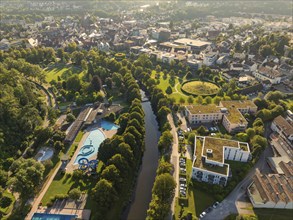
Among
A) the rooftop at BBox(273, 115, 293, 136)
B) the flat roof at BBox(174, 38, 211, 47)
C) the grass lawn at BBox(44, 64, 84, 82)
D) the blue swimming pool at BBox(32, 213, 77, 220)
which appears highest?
the blue swimming pool at BBox(32, 213, 77, 220)

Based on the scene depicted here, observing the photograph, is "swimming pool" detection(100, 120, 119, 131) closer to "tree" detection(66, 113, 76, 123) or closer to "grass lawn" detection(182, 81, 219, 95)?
"tree" detection(66, 113, 76, 123)

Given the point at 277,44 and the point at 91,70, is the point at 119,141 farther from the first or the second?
the point at 277,44

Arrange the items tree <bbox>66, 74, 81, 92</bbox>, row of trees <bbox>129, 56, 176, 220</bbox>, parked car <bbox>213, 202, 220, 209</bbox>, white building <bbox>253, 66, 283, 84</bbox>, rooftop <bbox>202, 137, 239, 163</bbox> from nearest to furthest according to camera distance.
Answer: row of trees <bbox>129, 56, 176, 220</bbox> < parked car <bbox>213, 202, 220, 209</bbox> < rooftop <bbox>202, 137, 239, 163</bbox> < tree <bbox>66, 74, 81, 92</bbox> < white building <bbox>253, 66, 283, 84</bbox>

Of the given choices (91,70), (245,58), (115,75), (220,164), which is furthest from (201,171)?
(245,58)

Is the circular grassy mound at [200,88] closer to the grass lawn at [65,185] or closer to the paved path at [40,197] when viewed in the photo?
the grass lawn at [65,185]

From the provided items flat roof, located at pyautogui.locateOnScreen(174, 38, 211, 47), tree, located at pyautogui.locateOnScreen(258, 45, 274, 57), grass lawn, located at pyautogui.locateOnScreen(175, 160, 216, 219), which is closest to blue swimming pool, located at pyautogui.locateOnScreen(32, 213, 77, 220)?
grass lawn, located at pyautogui.locateOnScreen(175, 160, 216, 219)

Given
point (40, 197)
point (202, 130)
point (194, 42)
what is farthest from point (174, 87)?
point (40, 197)

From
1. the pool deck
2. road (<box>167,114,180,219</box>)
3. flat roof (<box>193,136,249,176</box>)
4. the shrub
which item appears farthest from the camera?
the pool deck

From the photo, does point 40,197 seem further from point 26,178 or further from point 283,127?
point 283,127
